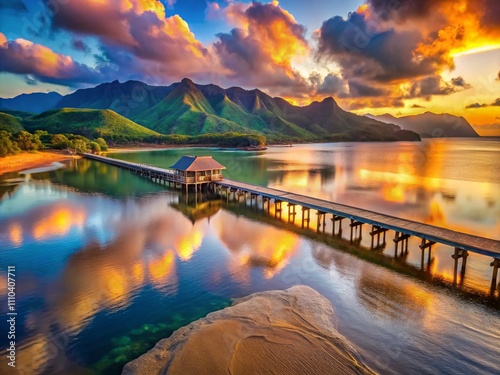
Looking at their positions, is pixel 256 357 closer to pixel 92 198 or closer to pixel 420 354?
pixel 420 354

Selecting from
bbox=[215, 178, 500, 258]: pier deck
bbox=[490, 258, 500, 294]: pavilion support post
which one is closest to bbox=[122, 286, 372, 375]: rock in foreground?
bbox=[215, 178, 500, 258]: pier deck

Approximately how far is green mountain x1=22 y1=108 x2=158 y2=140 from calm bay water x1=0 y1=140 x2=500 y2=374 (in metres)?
106

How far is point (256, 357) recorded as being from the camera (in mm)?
8844

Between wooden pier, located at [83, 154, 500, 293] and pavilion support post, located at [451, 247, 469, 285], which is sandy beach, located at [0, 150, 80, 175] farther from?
pavilion support post, located at [451, 247, 469, 285]

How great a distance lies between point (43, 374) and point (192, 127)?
7245 inches

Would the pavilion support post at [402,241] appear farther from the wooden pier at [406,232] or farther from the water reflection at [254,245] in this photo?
the water reflection at [254,245]

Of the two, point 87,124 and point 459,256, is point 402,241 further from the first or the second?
point 87,124

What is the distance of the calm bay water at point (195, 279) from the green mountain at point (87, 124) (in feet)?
348

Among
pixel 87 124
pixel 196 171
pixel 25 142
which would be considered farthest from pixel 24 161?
pixel 87 124

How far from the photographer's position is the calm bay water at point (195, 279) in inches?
386

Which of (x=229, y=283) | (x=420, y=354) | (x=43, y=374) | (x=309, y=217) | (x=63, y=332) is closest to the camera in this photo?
(x=43, y=374)

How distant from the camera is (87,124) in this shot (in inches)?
5399

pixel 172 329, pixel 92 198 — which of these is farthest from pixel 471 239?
pixel 92 198

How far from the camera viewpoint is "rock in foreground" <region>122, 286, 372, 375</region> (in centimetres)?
852
